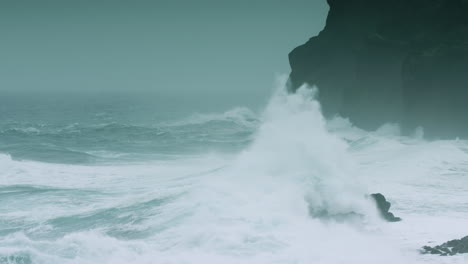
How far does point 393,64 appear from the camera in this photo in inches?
1720

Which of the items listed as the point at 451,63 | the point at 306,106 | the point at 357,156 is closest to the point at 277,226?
the point at 357,156

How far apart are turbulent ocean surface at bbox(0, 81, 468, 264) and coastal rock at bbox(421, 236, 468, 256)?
0.27 m

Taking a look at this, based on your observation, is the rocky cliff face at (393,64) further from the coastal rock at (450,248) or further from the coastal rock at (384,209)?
the coastal rock at (450,248)

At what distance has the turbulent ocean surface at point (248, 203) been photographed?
13945mm

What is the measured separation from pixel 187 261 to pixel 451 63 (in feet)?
96.5

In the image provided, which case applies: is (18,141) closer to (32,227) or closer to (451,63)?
(32,227)

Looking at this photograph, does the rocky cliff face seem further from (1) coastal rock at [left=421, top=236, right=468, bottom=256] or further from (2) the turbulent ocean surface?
(1) coastal rock at [left=421, top=236, right=468, bottom=256]

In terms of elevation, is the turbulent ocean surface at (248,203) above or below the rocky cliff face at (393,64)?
below

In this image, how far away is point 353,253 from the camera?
45.0 ft

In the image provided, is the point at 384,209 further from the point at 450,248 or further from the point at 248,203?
the point at 248,203

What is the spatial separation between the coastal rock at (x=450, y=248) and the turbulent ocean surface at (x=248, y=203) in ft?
0.90

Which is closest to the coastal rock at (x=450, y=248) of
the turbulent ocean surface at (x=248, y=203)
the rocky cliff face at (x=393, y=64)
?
the turbulent ocean surface at (x=248, y=203)

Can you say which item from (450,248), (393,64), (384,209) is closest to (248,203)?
(384,209)

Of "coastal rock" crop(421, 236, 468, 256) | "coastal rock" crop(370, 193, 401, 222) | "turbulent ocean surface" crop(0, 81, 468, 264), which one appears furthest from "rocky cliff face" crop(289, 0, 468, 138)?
"coastal rock" crop(421, 236, 468, 256)
